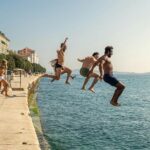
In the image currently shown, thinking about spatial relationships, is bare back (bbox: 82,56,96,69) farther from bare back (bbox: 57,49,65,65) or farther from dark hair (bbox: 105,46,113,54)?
dark hair (bbox: 105,46,113,54)

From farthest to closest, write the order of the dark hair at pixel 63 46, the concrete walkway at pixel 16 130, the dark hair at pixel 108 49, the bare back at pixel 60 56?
1. the bare back at pixel 60 56
2. the dark hair at pixel 63 46
3. the concrete walkway at pixel 16 130
4. the dark hair at pixel 108 49

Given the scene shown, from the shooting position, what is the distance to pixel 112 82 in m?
12.5

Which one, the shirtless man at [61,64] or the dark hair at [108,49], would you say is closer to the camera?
the dark hair at [108,49]

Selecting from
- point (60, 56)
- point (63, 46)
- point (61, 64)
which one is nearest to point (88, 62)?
point (63, 46)

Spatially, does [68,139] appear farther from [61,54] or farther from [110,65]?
[110,65]

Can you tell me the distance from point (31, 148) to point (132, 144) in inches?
610

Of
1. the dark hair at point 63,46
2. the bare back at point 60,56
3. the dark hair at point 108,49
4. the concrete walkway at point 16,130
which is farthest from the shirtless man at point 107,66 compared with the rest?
the bare back at point 60,56

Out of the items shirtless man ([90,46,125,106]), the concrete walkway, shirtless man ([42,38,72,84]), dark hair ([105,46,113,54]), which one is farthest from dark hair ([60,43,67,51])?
dark hair ([105,46,113,54])

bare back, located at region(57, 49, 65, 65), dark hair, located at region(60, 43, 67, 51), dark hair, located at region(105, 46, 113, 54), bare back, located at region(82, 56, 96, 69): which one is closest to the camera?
dark hair, located at region(105, 46, 113, 54)

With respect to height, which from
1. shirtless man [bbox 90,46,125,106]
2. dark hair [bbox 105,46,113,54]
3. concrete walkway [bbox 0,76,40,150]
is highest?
dark hair [bbox 105,46,113,54]

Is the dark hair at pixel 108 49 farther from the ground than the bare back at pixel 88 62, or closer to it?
farther from the ground

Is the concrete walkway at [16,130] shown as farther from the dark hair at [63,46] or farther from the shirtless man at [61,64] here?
the dark hair at [63,46]

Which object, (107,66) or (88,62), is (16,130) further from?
(107,66)

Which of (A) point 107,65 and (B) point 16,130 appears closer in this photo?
(A) point 107,65
